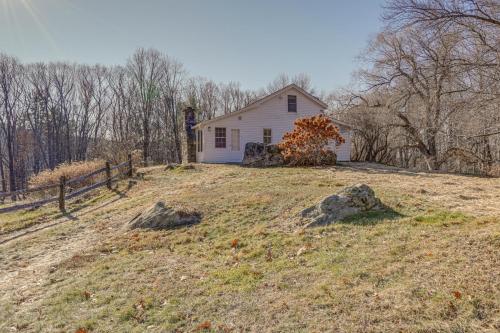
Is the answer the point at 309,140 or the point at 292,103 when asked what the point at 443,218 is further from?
the point at 292,103

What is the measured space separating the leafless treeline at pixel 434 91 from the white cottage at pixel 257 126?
329cm

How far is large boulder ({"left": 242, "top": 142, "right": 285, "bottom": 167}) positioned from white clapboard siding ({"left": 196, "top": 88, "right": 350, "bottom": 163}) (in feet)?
7.98

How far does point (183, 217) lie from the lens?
773 cm

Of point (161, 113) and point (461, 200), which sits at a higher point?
point (161, 113)

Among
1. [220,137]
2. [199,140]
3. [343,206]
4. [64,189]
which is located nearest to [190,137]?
[199,140]

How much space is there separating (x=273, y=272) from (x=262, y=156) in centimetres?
1287

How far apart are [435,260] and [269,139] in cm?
1701

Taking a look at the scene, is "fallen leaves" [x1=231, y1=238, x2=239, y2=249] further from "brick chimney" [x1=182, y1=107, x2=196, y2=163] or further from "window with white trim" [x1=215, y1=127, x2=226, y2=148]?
"brick chimney" [x1=182, y1=107, x2=196, y2=163]

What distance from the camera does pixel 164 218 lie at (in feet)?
25.4

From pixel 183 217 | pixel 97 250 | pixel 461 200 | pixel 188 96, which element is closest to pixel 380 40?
pixel 461 200

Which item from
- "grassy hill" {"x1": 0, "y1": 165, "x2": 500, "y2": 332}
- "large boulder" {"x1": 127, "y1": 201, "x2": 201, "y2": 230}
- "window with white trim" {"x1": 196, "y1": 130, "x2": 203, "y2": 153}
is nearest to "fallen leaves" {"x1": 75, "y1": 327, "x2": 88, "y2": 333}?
"grassy hill" {"x1": 0, "y1": 165, "x2": 500, "y2": 332}

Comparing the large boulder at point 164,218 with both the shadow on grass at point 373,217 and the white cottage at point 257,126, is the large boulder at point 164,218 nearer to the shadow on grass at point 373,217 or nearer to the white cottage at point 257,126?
the shadow on grass at point 373,217

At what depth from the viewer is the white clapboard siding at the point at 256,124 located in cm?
2014

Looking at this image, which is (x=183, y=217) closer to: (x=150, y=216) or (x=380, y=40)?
(x=150, y=216)
